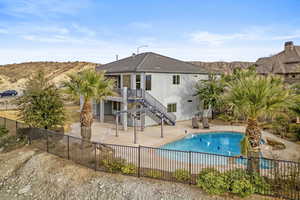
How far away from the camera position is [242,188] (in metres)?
7.15

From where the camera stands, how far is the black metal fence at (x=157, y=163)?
7688mm

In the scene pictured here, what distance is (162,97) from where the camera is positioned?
21.2 m

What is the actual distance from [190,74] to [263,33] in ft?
52.8

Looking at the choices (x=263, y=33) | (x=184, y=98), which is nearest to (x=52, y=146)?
(x=184, y=98)

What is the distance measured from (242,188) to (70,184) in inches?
269

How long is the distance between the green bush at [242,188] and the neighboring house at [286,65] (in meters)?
30.1

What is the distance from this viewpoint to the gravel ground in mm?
7832

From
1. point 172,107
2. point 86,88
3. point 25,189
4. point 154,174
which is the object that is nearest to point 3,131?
point 25,189

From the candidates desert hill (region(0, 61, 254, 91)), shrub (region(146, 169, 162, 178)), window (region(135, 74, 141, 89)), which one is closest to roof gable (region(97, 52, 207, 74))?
window (region(135, 74, 141, 89))

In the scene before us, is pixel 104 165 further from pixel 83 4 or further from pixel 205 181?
pixel 83 4

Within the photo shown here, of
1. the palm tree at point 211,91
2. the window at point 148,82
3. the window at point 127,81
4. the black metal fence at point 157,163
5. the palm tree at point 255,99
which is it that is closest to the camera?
the palm tree at point 255,99

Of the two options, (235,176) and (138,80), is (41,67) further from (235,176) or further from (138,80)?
(235,176)

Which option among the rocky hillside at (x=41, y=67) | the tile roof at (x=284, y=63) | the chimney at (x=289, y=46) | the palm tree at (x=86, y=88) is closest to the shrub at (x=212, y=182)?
the palm tree at (x=86, y=88)

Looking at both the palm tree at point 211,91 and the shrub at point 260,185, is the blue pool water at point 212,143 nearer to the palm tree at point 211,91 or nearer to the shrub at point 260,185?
the palm tree at point 211,91
